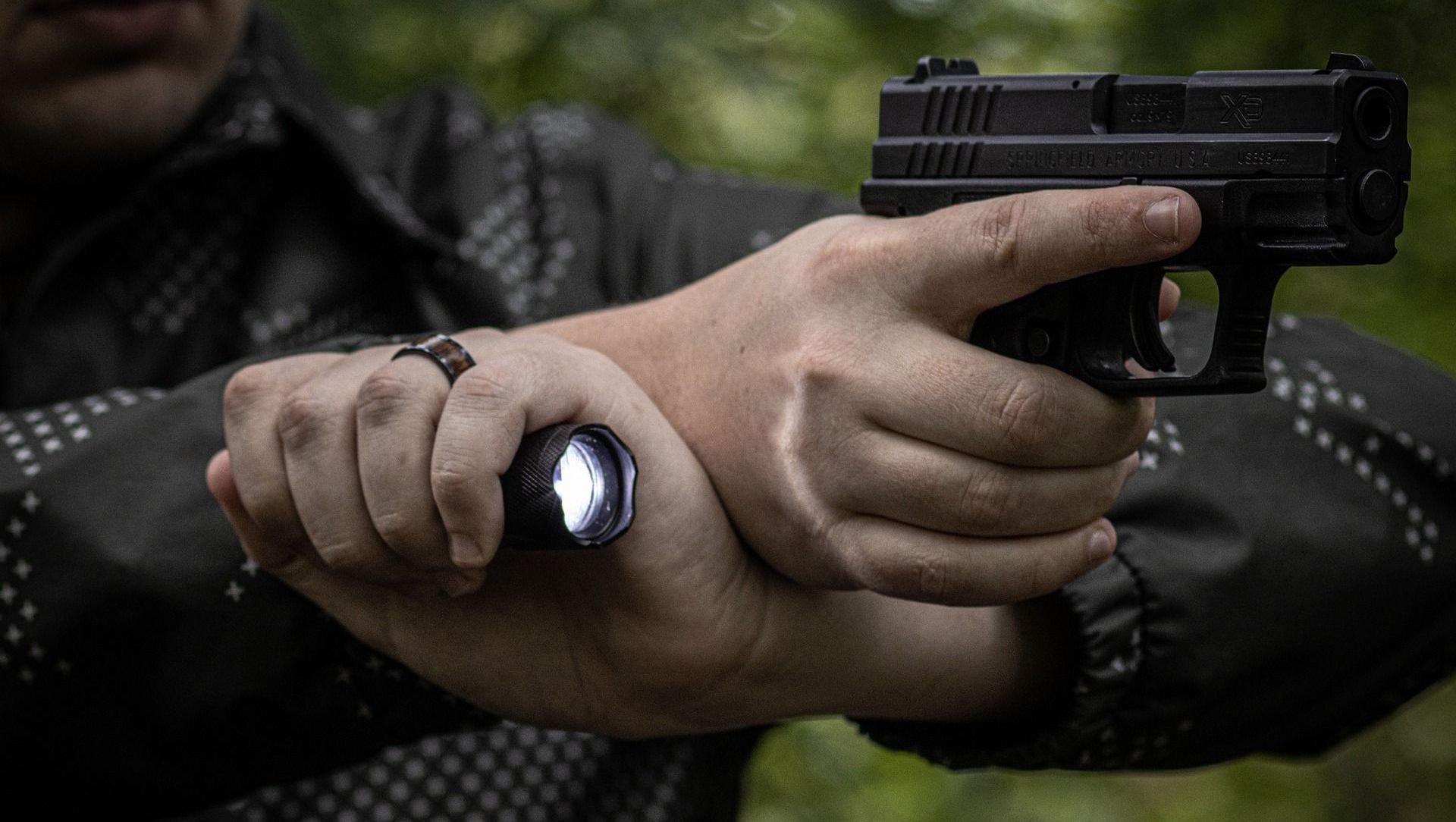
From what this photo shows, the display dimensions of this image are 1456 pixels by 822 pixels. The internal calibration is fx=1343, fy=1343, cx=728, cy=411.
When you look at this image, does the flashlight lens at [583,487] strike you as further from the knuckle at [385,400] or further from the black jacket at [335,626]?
the black jacket at [335,626]

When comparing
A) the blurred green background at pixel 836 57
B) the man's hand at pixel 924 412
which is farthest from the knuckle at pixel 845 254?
the blurred green background at pixel 836 57

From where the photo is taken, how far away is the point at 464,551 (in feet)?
4.17

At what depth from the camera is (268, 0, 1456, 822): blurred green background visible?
135 inches

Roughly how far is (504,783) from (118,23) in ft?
4.28

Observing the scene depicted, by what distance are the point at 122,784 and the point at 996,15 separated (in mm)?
2971

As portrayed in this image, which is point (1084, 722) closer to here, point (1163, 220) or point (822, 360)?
point (822, 360)

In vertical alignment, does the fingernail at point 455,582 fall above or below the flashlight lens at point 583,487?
below

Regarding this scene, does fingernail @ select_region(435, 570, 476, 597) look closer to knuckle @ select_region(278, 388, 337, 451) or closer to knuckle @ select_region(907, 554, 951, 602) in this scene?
knuckle @ select_region(278, 388, 337, 451)

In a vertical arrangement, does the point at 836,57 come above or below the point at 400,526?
below

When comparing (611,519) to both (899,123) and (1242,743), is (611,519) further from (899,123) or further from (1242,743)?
(1242,743)

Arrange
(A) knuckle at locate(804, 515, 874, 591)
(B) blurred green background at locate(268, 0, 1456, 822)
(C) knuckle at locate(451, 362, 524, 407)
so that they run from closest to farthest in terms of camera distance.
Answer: (C) knuckle at locate(451, 362, 524, 407)
(A) knuckle at locate(804, 515, 874, 591)
(B) blurred green background at locate(268, 0, 1456, 822)

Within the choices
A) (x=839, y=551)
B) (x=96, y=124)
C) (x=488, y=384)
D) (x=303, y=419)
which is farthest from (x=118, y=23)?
(x=839, y=551)

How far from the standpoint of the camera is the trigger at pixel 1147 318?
1307 mm

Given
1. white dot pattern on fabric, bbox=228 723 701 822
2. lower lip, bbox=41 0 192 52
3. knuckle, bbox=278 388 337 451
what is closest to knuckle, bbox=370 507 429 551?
knuckle, bbox=278 388 337 451
